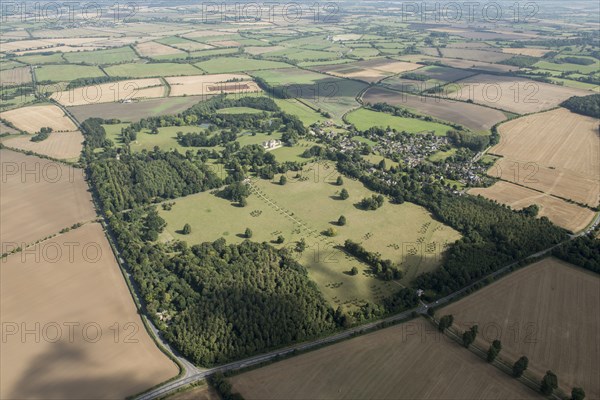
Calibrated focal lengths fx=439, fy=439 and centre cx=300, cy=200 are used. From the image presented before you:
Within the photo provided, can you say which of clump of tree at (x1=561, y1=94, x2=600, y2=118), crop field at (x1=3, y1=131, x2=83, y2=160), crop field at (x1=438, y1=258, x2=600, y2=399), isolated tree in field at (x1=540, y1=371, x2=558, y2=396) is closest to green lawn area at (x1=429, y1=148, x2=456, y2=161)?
crop field at (x1=438, y1=258, x2=600, y2=399)

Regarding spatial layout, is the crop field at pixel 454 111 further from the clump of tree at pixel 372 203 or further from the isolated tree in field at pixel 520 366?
the isolated tree in field at pixel 520 366

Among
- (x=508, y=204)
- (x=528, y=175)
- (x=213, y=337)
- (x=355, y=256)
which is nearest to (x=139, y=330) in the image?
(x=213, y=337)

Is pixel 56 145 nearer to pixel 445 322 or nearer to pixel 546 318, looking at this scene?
pixel 445 322

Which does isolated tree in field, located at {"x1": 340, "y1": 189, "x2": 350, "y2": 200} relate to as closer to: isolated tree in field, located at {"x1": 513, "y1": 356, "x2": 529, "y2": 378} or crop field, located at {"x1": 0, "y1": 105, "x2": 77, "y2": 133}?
isolated tree in field, located at {"x1": 513, "y1": 356, "x2": 529, "y2": 378}

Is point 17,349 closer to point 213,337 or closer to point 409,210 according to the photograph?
point 213,337

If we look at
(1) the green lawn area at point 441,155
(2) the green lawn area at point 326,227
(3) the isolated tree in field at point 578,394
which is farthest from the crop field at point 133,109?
(3) the isolated tree in field at point 578,394

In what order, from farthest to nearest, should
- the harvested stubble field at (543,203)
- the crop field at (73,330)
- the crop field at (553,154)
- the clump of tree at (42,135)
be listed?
the clump of tree at (42,135), the crop field at (553,154), the harvested stubble field at (543,203), the crop field at (73,330)
